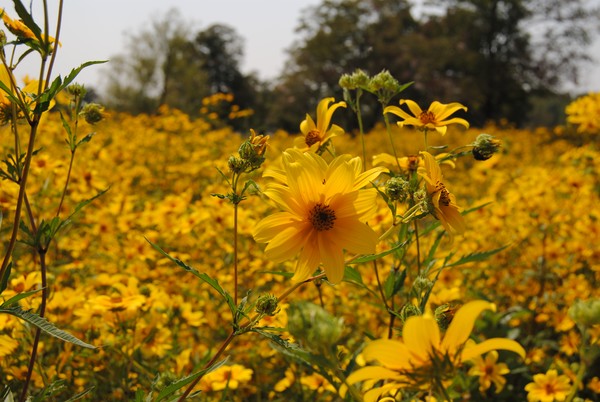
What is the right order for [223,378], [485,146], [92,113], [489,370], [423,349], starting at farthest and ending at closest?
1. [489,370]
2. [223,378]
3. [92,113]
4. [485,146]
5. [423,349]

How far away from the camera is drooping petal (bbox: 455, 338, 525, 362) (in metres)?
0.54

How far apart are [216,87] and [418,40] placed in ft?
53.5

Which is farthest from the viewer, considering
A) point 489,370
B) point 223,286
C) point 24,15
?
point 223,286

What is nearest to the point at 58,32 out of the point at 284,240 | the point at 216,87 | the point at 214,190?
the point at 284,240

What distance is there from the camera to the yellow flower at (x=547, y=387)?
1559 millimetres

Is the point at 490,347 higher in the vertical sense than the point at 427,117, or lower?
lower

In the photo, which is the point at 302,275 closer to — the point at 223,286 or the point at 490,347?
the point at 490,347

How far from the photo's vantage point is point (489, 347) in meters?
0.56

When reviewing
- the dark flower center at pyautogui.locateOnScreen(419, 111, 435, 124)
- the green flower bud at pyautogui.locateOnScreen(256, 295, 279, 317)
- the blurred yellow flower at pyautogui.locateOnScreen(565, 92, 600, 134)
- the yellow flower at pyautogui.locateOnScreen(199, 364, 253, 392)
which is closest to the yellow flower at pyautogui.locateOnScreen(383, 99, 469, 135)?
the dark flower center at pyautogui.locateOnScreen(419, 111, 435, 124)

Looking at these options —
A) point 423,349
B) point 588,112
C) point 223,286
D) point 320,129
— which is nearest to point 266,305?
point 423,349

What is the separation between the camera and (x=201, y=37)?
33.0 metres

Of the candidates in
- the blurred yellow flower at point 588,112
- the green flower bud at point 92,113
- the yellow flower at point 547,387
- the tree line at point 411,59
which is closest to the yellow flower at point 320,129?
the green flower bud at point 92,113

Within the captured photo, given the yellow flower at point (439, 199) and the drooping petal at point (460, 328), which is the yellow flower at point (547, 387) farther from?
the drooping petal at point (460, 328)

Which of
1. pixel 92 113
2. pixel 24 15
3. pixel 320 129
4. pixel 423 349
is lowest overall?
pixel 423 349
